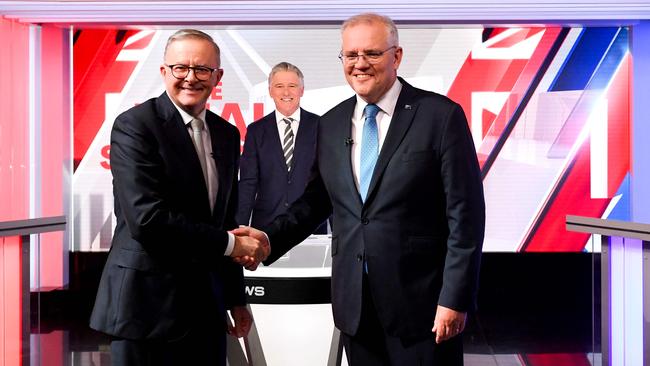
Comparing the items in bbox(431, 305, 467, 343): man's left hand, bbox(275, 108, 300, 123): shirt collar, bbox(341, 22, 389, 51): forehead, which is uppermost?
bbox(275, 108, 300, 123): shirt collar

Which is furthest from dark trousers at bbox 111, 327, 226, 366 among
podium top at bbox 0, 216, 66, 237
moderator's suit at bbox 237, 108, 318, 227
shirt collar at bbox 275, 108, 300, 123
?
shirt collar at bbox 275, 108, 300, 123

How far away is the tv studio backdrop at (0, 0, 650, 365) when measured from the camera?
652 cm

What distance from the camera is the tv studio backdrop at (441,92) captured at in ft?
21.4

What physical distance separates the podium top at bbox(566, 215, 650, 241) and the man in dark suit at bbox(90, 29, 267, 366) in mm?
1833

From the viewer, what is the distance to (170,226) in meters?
2.12

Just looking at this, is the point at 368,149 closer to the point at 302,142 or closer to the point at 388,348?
the point at 388,348

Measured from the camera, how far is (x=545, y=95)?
21.6 ft

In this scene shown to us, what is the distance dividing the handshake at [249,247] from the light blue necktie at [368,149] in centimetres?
44

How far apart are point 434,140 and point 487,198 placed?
4.61 meters

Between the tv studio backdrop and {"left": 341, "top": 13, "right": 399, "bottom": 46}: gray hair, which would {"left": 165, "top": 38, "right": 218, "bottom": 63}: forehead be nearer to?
{"left": 341, "top": 13, "right": 399, "bottom": 46}: gray hair

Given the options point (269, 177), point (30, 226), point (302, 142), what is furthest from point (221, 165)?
point (302, 142)

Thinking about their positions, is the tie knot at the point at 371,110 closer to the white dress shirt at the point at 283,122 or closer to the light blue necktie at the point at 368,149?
the light blue necktie at the point at 368,149

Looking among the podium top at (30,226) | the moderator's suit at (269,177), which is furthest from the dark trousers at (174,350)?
the moderator's suit at (269,177)

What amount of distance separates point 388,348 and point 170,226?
72cm
